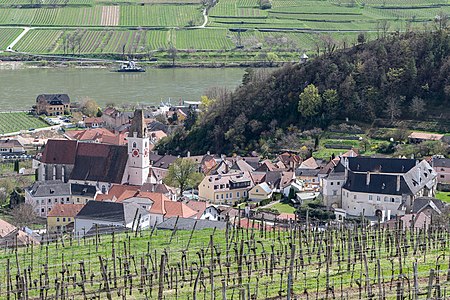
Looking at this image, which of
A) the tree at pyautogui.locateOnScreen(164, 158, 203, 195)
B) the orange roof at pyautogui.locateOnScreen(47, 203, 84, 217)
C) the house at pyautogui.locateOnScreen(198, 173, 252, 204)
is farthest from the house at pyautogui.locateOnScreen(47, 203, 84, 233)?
the tree at pyautogui.locateOnScreen(164, 158, 203, 195)

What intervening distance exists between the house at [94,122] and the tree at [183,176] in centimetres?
1999

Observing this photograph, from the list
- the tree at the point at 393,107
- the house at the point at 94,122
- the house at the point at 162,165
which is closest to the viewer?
the house at the point at 162,165

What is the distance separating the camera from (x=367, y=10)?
335ft

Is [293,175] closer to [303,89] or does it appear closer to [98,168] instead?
[98,168]

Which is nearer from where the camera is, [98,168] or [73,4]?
[98,168]

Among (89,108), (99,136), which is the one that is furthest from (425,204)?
(89,108)

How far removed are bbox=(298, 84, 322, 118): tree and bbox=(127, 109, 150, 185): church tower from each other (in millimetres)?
9526

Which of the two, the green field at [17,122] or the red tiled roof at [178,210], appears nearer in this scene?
the red tiled roof at [178,210]

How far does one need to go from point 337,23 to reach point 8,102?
44.6 metres

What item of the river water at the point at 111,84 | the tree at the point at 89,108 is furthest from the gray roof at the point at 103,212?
the river water at the point at 111,84

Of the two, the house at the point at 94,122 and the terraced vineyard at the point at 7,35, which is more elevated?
the terraced vineyard at the point at 7,35

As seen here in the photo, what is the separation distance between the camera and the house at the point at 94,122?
5316cm

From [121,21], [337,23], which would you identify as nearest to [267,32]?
[337,23]

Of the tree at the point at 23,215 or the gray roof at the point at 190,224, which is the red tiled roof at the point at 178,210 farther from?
the tree at the point at 23,215
